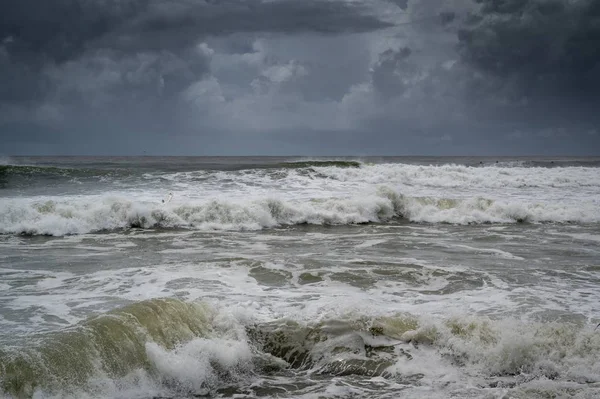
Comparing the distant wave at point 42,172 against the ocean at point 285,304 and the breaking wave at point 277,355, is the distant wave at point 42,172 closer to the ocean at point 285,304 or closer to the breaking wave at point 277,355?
the ocean at point 285,304

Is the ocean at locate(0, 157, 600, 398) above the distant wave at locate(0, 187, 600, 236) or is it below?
below

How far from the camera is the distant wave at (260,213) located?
1566 cm

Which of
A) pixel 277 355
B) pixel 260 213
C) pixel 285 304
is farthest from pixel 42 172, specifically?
pixel 277 355

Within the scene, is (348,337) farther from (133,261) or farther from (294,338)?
(133,261)

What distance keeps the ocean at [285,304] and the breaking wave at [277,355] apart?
2 cm

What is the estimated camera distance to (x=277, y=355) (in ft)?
20.1

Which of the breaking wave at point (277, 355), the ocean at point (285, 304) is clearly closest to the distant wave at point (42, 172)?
the ocean at point (285, 304)

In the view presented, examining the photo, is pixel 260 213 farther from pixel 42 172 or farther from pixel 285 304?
pixel 42 172

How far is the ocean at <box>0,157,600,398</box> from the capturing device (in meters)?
5.34

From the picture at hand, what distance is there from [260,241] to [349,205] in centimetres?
546

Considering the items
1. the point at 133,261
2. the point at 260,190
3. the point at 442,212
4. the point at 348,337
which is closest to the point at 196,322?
the point at 348,337

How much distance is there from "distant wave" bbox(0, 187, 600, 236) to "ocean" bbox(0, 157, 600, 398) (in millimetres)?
80

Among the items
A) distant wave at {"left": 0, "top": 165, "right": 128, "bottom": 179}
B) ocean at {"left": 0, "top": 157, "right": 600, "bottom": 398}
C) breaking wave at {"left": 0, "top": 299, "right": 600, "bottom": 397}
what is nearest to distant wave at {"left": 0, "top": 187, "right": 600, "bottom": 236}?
ocean at {"left": 0, "top": 157, "right": 600, "bottom": 398}

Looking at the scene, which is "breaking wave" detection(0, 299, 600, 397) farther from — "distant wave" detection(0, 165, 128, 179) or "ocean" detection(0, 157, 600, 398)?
"distant wave" detection(0, 165, 128, 179)
